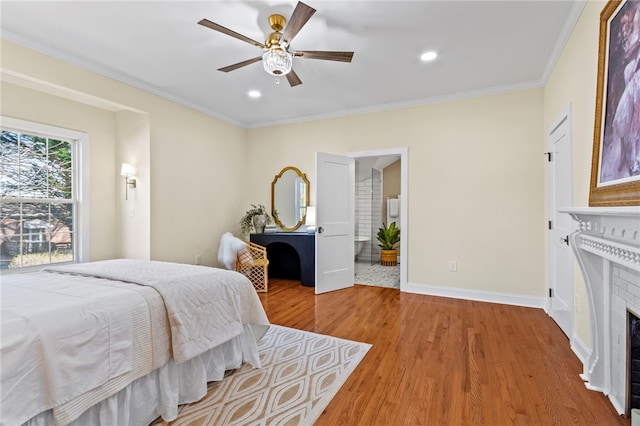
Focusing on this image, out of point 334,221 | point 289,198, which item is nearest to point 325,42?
point 334,221

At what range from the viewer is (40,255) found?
324 centimetres

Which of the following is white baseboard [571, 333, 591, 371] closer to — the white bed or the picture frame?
the picture frame

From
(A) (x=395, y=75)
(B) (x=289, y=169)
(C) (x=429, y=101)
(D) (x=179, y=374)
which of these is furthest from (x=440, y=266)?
(D) (x=179, y=374)

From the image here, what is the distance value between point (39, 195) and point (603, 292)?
16.9 feet

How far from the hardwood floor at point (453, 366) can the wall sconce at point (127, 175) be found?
7.67ft

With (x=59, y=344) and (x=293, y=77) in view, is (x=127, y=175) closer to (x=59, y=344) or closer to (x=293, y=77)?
(x=293, y=77)

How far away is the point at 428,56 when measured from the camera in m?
2.88

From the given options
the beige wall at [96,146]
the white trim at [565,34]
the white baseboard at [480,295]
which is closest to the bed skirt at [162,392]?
the white baseboard at [480,295]

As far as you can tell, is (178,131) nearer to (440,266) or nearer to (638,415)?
(440,266)

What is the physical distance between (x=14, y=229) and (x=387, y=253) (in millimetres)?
5697

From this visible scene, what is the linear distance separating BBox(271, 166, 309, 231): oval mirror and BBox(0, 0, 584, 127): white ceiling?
4.55ft

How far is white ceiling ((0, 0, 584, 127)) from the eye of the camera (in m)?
2.23

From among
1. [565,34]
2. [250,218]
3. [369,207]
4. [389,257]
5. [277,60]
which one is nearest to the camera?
[277,60]

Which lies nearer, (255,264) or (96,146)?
(96,146)
